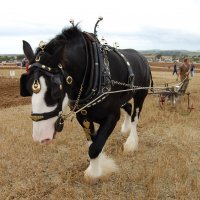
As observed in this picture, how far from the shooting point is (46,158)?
18.1ft

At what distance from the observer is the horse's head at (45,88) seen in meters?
3.26

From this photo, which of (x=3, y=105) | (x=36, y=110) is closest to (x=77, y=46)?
(x=36, y=110)

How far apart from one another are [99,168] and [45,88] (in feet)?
5.62

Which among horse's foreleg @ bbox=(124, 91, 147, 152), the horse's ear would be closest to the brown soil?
horse's foreleg @ bbox=(124, 91, 147, 152)

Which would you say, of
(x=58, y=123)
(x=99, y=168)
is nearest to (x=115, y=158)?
(x=99, y=168)

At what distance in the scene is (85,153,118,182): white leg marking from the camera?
Answer: 445 cm

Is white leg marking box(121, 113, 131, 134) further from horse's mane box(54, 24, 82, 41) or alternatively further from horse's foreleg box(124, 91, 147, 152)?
horse's mane box(54, 24, 82, 41)

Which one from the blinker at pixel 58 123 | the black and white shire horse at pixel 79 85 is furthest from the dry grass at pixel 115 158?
the blinker at pixel 58 123

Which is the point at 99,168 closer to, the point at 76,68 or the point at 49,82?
the point at 76,68

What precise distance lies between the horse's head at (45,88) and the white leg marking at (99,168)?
112 cm

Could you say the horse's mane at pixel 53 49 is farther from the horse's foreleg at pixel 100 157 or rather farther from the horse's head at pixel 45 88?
the horse's foreleg at pixel 100 157

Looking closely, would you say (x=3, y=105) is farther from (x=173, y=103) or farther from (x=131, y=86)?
(x=131, y=86)

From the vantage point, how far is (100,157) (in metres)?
4.67

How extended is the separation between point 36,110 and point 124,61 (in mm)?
1891
